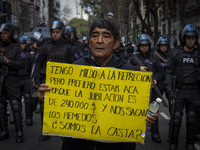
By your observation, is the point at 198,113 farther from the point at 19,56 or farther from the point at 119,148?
the point at 19,56

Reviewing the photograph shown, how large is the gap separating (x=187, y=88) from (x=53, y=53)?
7.76 feet

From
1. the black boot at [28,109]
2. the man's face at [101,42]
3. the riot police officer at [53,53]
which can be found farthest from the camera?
the black boot at [28,109]

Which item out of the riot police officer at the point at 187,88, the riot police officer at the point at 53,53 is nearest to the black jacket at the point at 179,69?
the riot police officer at the point at 187,88

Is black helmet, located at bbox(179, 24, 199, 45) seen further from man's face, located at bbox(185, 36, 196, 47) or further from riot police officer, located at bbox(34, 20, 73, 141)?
riot police officer, located at bbox(34, 20, 73, 141)

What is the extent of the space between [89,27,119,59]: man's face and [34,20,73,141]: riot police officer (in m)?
2.37

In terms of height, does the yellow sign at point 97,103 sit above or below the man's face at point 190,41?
below

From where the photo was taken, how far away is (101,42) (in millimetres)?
2477

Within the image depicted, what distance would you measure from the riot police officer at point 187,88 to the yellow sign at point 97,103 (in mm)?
2446

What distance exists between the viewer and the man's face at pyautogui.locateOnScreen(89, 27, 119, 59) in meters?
2.49

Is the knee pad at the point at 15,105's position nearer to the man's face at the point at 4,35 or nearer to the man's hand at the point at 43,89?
the man's face at the point at 4,35

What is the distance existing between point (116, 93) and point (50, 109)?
1.96 ft

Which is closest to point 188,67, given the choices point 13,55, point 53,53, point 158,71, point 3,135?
point 158,71

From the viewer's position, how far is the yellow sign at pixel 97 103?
239cm

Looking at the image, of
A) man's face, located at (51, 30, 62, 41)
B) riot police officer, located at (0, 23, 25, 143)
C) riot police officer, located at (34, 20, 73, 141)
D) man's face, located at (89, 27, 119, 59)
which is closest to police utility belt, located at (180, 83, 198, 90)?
riot police officer, located at (34, 20, 73, 141)
